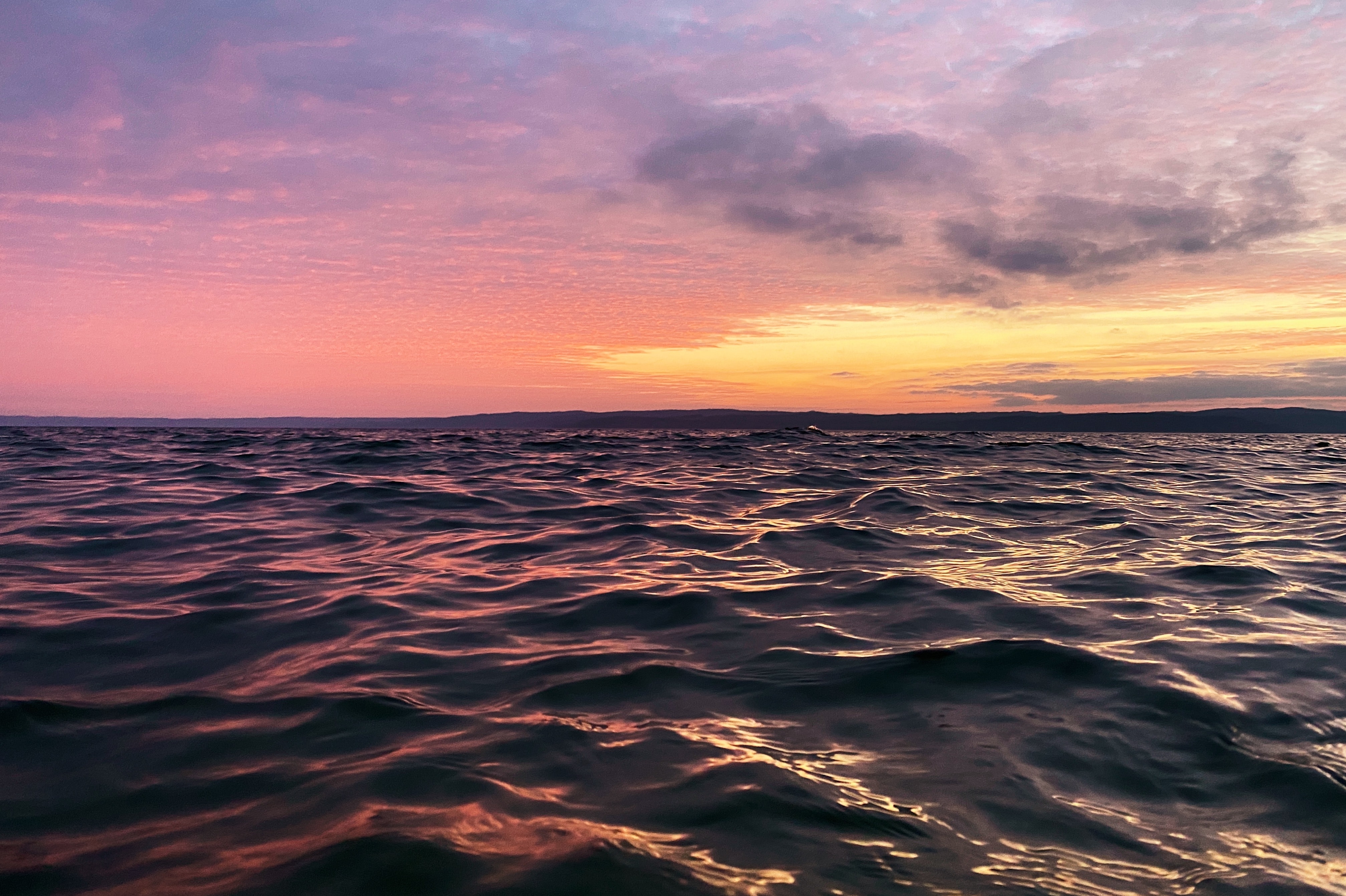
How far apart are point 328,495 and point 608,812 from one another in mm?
11989

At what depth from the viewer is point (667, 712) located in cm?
427

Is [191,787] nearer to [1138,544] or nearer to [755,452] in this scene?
[1138,544]

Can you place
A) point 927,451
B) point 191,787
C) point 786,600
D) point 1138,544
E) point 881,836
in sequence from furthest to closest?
point 927,451, point 1138,544, point 786,600, point 191,787, point 881,836

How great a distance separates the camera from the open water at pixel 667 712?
2854 millimetres

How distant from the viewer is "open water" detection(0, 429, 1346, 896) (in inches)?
112

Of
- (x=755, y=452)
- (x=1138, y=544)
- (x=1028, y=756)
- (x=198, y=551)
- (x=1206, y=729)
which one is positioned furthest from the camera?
(x=755, y=452)

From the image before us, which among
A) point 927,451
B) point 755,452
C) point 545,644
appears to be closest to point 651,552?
point 545,644

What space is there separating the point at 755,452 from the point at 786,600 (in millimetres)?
23768

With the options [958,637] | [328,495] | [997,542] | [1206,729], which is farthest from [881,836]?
[328,495]

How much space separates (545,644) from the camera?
5453mm

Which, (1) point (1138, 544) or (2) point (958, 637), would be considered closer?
(2) point (958, 637)

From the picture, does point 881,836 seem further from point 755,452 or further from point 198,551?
point 755,452

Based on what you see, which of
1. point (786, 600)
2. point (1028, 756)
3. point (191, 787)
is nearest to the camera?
point (191, 787)

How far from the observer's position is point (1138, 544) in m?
9.55
